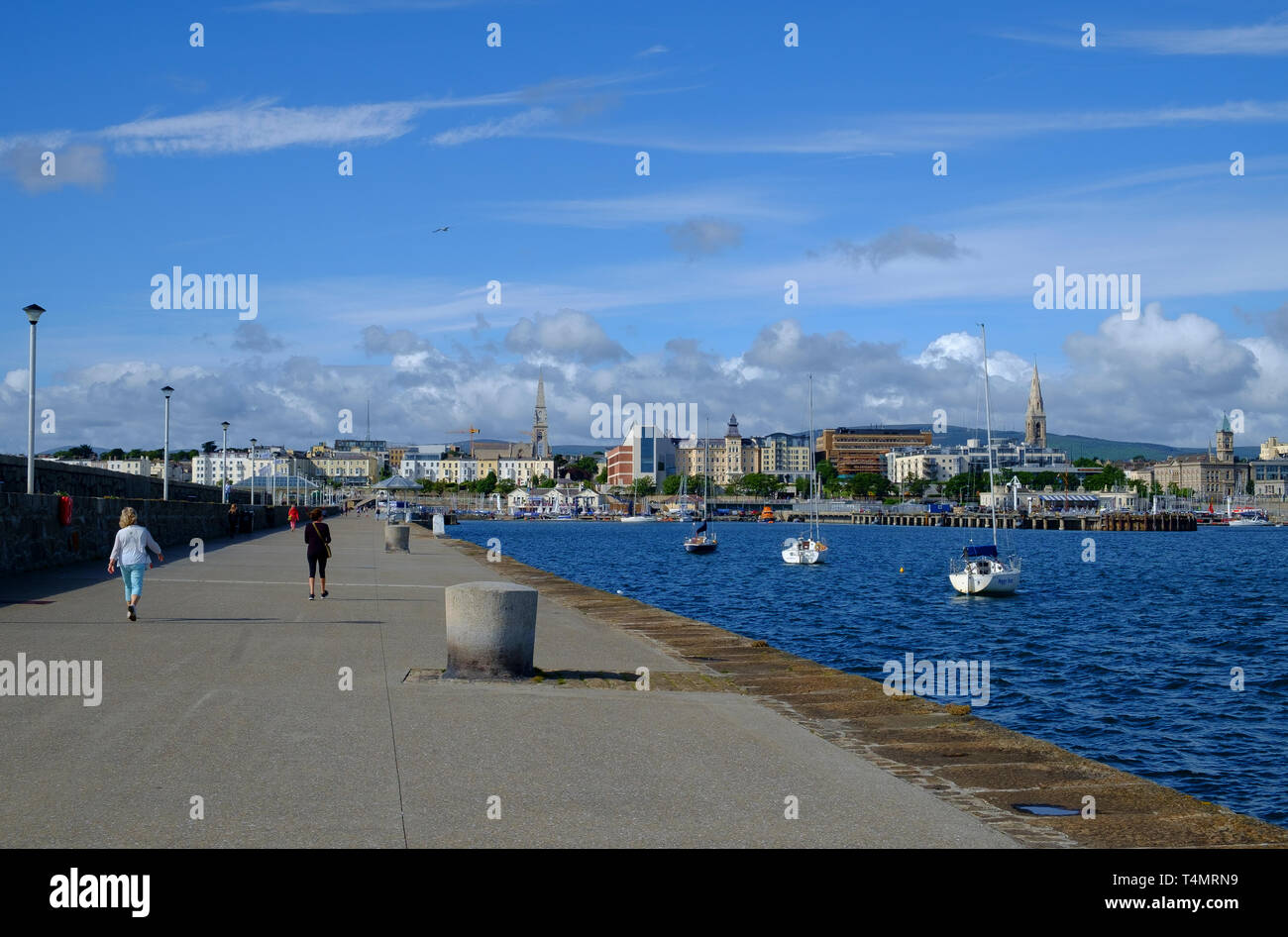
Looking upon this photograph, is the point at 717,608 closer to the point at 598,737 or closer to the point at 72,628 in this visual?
the point at 72,628

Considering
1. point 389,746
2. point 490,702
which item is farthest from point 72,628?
point 389,746

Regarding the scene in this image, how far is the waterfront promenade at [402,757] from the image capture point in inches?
295

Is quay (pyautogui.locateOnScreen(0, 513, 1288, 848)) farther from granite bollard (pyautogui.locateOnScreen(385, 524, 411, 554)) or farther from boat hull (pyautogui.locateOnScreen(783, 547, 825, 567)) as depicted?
boat hull (pyautogui.locateOnScreen(783, 547, 825, 567))

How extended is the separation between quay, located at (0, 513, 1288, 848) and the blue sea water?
600cm

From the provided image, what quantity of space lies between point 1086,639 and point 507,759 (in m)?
29.1

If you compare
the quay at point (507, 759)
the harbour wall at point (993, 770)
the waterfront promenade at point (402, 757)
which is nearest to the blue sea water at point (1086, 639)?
the harbour wall at point (993, 770)

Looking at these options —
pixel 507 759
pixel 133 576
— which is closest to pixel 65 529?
pixel 133 576

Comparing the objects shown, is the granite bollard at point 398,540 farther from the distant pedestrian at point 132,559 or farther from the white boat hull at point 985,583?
the distant pedestrian at point 132,559

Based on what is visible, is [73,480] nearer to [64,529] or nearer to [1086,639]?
[64,529]

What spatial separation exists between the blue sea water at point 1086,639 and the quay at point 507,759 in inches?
236

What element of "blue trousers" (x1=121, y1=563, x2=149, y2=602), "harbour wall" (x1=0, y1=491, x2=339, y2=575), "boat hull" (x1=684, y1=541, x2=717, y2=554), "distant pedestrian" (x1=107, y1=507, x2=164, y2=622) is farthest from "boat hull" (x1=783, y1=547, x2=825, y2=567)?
"blue trousers" (x1=121, y1=563, x2=149, y2=602)

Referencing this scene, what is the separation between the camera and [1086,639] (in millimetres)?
34938
